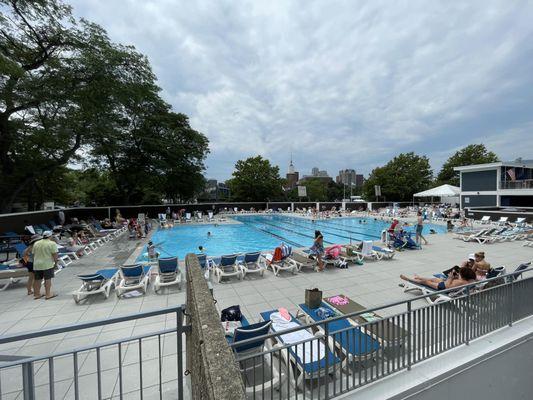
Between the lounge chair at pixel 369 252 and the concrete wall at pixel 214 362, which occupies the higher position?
the concrete wall at pixel 214 362

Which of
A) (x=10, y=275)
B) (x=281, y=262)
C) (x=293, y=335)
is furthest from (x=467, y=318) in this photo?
(x=10, y=275)

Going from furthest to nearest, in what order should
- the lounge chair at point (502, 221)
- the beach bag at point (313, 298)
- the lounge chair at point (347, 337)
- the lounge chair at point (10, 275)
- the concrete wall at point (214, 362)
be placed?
the lounge chair at point (502, 221)
the lounge chair at point (10, 275)
the beach bag at point (313, 298)
the lounge chair at point (347, 337)
the concrete wall at point (214, 362)

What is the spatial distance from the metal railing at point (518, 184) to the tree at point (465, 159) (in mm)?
16326

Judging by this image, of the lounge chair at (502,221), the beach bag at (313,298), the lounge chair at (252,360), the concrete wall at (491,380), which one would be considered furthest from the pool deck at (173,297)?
the lounge chair at (502,221)

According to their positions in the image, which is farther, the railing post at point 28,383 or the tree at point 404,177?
the tree at point 404,177

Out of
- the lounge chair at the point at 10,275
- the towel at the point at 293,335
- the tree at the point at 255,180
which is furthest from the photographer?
the tree at the point at 255,180

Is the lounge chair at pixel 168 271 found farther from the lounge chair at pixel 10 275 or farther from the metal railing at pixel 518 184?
the metal railing at pixel 518 184

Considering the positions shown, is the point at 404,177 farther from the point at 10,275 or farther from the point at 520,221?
the point at 10,275

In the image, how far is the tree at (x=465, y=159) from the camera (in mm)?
40938

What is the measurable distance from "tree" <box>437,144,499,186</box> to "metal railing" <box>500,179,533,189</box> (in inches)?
643

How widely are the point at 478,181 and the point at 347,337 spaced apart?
36960mm

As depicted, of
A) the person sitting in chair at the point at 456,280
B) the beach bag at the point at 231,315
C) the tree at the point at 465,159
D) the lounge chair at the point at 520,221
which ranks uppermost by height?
the tree at the point at 465,159

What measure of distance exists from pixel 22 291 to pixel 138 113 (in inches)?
905

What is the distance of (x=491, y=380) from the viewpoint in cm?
404
